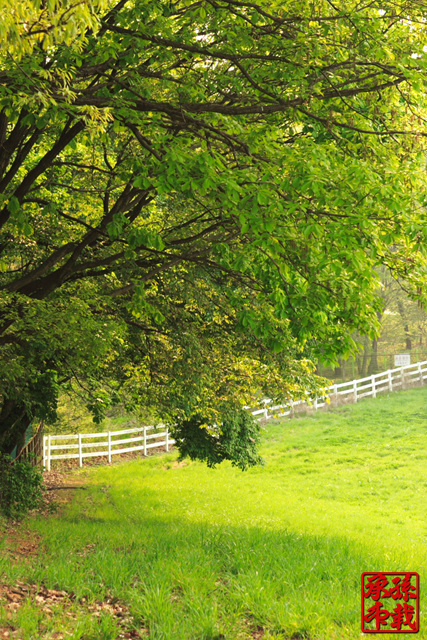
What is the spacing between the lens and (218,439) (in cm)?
1466

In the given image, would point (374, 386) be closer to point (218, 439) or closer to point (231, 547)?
point (218, 439)

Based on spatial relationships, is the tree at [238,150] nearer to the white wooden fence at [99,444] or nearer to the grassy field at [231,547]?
the grassy field at [231,547]

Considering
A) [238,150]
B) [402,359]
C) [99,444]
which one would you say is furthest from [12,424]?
[402,359]

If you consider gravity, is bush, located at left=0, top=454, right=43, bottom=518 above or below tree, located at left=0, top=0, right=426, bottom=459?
below

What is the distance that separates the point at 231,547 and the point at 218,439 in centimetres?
605

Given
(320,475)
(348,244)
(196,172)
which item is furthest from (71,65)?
(320,475)

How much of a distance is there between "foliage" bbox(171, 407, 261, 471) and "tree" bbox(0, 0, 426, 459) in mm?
5031

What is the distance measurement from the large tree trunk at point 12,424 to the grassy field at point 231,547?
195 cm

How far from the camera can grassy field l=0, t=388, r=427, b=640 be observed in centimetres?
552

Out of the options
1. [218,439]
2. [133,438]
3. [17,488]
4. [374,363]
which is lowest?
[17,488]

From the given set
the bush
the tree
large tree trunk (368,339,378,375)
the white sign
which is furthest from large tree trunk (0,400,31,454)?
large tree trunk (368,339,378,375)

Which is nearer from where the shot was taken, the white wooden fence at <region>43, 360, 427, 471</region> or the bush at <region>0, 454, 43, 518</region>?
the bush at <region>0, 454, 43, 518</region>

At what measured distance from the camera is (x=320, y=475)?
19109 millimetres

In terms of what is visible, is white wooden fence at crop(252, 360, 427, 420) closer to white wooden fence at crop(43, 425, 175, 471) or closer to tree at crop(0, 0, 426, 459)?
white wooden fence at crop(43, 425, 175, 471)
